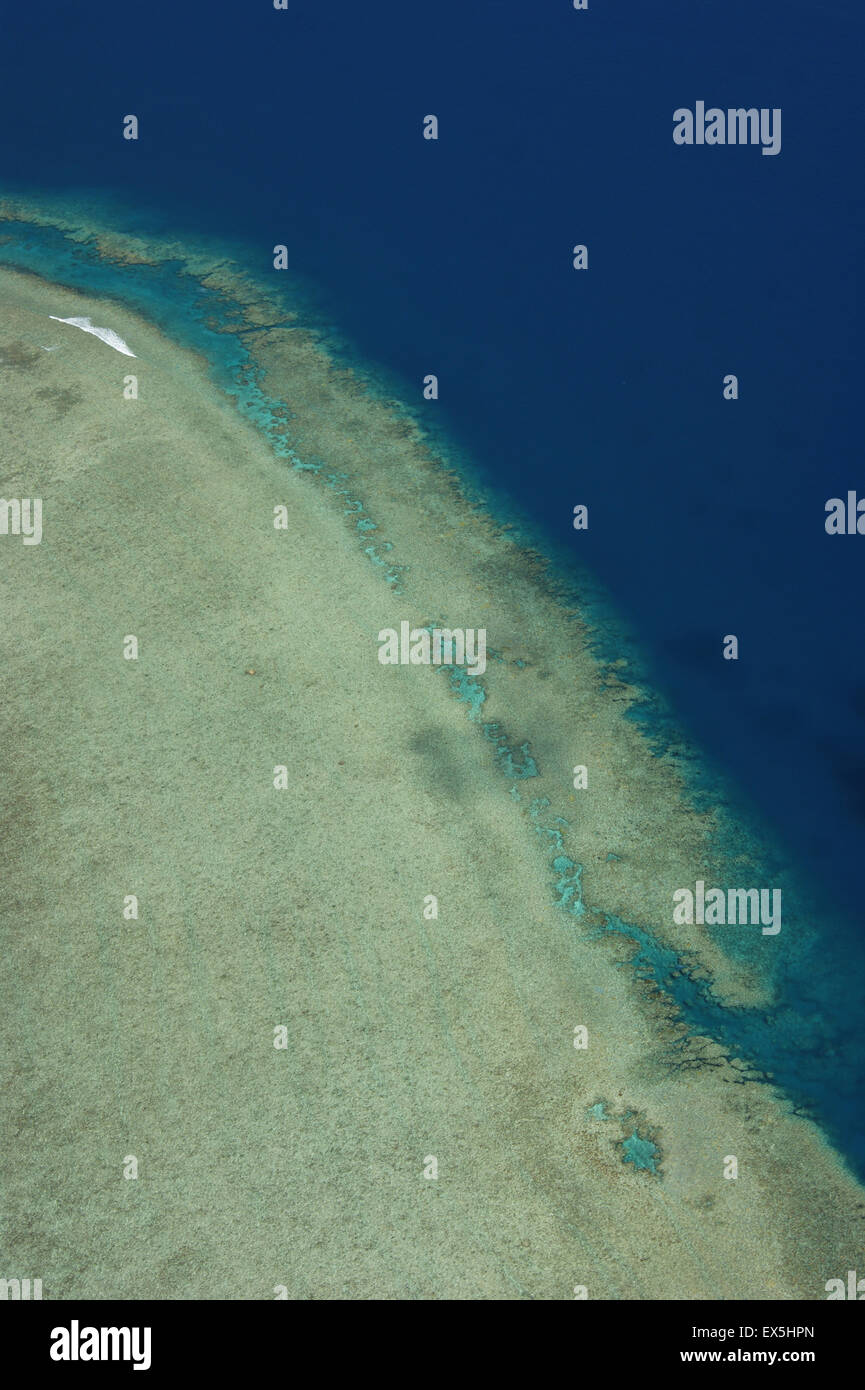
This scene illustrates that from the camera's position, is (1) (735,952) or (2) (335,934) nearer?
(2) (335,934)

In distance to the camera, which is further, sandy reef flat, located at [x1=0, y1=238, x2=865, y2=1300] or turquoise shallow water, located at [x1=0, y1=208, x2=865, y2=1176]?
turquoise shallow water, located at [x1=0, y1=208, x2=865, y2=1176]

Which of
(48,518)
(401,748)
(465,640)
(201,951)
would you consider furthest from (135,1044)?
(48,518)

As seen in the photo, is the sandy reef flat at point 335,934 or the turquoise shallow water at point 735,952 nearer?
the sandy reef flat at point 335,934

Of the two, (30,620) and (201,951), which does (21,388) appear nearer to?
(30,620)

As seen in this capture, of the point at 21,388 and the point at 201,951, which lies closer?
the point at 201,951

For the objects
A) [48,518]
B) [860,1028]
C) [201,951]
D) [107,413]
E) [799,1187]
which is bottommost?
[799,1187]

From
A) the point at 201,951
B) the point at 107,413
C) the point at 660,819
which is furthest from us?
the point at 107,413

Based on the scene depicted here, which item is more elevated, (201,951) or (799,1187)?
(201,951)

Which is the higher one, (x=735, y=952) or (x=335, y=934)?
(x=335, y=934)
